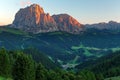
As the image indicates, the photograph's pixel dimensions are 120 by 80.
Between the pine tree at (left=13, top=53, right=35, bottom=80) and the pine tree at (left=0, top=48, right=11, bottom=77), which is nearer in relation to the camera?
the pine tree at (left=0, top=48, right=11, bottom=77)

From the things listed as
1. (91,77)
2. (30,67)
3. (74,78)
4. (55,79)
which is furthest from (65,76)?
(30,67)

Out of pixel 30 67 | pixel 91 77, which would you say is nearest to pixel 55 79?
pixel 30 67

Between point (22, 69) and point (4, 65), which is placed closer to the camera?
point (4, 65)

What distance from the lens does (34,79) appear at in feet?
384

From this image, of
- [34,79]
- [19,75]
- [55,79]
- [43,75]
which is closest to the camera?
[19,75]

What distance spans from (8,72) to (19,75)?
16.3 ft

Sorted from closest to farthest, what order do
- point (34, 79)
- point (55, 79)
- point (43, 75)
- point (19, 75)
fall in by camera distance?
point (19, 75) → point (34, 79) → point (43, 75) → point (55, 79)

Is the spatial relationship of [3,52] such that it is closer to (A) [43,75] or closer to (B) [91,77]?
(A) [43,75]

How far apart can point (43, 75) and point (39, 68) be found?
333cm

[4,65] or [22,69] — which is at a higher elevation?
[4,65]

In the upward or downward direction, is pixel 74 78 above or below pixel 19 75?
below

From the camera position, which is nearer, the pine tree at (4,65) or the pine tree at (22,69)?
the pine tree at (4,65)

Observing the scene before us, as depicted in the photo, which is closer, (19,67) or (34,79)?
(19,67)

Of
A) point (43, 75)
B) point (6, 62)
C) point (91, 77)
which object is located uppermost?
point (6, 62)
